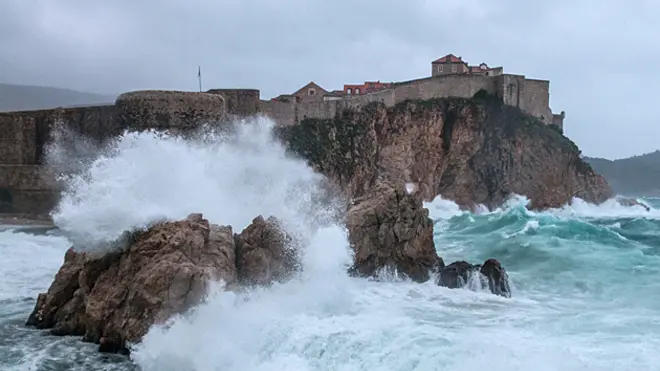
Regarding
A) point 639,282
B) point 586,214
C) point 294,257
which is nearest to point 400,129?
point 586,214

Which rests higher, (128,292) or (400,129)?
(400,129)

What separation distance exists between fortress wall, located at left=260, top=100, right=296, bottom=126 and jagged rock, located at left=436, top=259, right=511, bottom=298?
→ 9.49m

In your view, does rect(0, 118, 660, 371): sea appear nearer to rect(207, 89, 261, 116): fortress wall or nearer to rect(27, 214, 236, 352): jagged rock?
rect(27, 214, 236, 352): jagged rock

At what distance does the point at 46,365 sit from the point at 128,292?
1374 millimetres

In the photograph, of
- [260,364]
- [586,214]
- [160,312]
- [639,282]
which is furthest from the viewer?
[586,214]

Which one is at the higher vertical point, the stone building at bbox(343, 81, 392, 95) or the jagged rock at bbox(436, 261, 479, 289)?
the stone building at bbox(343, 81, 392, 95)

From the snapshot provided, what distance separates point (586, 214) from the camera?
34.4m

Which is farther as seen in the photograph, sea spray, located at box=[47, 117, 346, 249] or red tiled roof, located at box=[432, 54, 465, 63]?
red tiled roof, located at box=[432, 54, 465, 63]

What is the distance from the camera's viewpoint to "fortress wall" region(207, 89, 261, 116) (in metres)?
19.7

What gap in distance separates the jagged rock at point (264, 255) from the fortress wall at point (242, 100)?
9.24 m

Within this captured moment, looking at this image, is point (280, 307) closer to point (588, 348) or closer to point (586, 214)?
point (588, 348)

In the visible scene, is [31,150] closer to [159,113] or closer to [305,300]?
[159,113]

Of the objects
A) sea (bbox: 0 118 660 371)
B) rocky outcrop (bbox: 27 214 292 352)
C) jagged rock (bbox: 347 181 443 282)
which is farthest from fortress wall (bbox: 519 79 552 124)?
rocky outcrop (bbox: 27 214 292 352)

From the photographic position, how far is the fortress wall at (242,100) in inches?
A: 774
